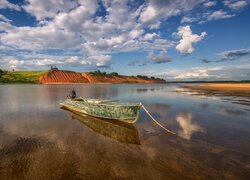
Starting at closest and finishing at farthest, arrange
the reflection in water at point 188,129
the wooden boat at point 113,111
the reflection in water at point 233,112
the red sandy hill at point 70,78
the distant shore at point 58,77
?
1. the reflection in water at point 188,129
2. the wooden boat at point 113,111
3. the reflection in water at point 233,112
4. the distant shore at point 58,77
5. the red sandy hill at point 70,78

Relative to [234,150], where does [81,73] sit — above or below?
above

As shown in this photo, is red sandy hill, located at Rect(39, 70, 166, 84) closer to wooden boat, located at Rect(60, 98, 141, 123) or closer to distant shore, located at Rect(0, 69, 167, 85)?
distant shore, located at Rect(0, 69, 167, 85)

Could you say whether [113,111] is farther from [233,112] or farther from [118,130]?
[233,112]

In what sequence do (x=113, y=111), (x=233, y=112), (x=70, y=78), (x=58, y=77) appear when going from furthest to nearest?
(x=70, y=78) → (x=58, y=77) → (x=233, y=112) → (x=113, y=111)

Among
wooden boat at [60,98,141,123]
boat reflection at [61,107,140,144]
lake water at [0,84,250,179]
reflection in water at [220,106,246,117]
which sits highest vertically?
wooden boat at [60,98,141,123]

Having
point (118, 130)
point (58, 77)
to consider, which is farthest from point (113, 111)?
point (58, 77)

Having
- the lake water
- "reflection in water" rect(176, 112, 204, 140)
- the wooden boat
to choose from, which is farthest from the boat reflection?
"reflection in water" rect(176, 112, 204, 140)

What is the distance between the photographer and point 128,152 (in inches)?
243

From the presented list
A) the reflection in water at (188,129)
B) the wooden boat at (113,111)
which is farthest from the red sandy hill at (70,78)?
the reflection in water at (188,129)

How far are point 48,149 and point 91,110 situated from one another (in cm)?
601

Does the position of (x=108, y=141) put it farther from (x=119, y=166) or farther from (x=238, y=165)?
(x=238, y=165)

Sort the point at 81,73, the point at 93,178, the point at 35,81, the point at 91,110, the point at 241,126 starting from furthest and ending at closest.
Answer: the point at 81,73
the point at 35,81
the point at 91,110
the point at 241,126
the point at 93,178

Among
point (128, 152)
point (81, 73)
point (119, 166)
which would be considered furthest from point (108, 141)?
point (81, 73)

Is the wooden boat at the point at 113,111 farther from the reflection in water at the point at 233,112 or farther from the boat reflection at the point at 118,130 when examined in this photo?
the reflection in water at the point at 233,112
